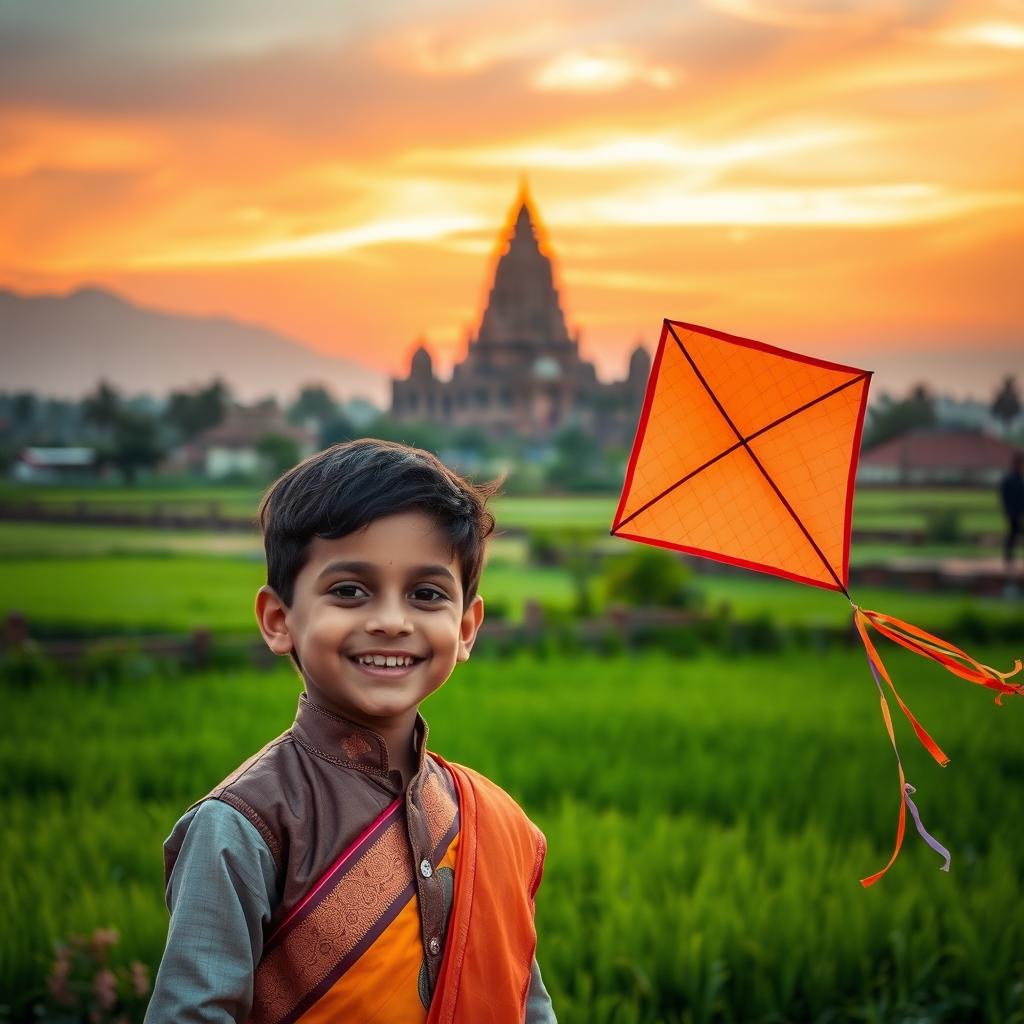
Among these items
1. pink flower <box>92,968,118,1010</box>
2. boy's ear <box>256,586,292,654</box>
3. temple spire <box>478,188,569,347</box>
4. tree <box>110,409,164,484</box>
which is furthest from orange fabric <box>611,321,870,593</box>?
temple spire <box>478,188,569,347</box>

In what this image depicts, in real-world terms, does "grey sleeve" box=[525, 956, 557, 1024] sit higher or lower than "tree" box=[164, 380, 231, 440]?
lower

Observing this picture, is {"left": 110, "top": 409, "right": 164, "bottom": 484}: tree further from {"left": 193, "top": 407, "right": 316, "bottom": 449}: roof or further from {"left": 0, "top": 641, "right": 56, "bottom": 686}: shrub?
{"left": 0, "top": 641, "right": 56, "bottom": 686}: shrub

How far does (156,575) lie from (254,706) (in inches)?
161

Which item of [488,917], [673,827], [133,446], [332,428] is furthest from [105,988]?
[332,428]

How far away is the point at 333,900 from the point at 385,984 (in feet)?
0.31

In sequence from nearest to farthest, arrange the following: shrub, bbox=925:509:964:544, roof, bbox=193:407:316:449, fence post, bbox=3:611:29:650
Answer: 1. fence post, bbox=3:611:29:650
2. roof, bbox=193:407:316:449
3. shrub, bbox=925:509:964:544

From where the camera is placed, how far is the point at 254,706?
5.77 metres

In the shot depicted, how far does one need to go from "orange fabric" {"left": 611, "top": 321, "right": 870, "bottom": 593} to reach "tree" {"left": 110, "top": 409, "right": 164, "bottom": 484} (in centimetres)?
841

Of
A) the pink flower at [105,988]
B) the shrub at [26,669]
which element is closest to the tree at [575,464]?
the shrub at [26,669]

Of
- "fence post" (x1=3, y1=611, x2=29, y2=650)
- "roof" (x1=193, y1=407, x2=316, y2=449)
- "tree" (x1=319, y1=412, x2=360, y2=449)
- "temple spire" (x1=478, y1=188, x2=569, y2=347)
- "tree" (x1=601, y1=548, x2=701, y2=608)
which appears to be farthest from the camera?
"temple spire" (x1=478, y1=188, x2=569, y2=347)

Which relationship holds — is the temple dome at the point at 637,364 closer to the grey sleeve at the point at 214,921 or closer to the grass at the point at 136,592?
the grass at the point at 136,592

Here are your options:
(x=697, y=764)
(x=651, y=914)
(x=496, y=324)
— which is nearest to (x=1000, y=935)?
(x=651, y=914)

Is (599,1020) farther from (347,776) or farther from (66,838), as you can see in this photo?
(66,838)

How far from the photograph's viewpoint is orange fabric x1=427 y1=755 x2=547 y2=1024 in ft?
3.68
